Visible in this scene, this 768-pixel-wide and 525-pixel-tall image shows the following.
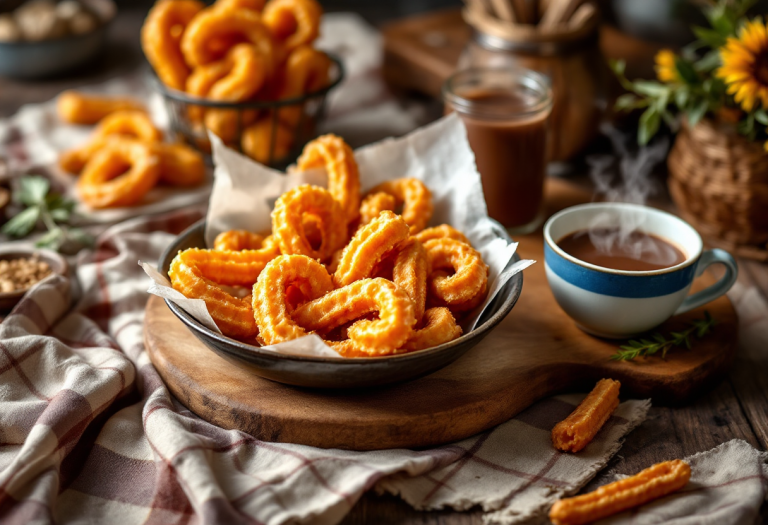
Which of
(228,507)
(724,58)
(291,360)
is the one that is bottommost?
(228,507)

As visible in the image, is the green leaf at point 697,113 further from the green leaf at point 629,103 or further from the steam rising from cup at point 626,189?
the steam rising from cup at point 626,189

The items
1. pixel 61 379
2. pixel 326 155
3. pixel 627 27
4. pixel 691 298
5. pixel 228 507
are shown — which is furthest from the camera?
pixel 627 27

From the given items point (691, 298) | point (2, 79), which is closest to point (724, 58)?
point (691, 298)

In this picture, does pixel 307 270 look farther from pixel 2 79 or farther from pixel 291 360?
pixel 2 79

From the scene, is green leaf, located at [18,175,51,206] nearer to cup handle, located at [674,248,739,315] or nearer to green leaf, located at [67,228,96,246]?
green leaf, located at [67,228,96,246]

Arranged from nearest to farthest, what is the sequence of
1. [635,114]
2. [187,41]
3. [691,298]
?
[691,298] < [187,41] < [635,114]

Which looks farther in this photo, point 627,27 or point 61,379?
point 627,27

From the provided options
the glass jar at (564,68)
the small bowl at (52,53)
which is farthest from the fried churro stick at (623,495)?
the small bowl at (52,53)
